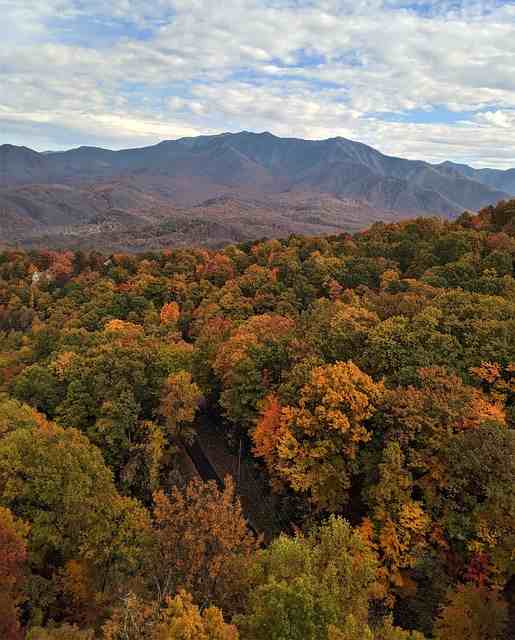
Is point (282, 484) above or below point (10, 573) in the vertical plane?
below

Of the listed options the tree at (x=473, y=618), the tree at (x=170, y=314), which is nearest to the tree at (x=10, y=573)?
the tree at (x=473, y=618)

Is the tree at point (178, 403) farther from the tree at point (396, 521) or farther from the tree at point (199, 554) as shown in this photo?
the tree at point (396, 521)

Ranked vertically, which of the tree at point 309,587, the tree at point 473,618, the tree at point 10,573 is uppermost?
the tree at point 309,587

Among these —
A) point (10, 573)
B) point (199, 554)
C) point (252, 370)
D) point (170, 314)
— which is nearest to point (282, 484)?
point (252, 370)

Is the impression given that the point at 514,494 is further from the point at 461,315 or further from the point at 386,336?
the point at 461,315

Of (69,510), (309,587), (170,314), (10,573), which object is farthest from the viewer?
(170,314)

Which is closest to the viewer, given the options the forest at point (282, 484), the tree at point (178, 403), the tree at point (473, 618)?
the forest at point (282, 484)

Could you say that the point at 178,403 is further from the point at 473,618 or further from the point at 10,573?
the point at 473,618
